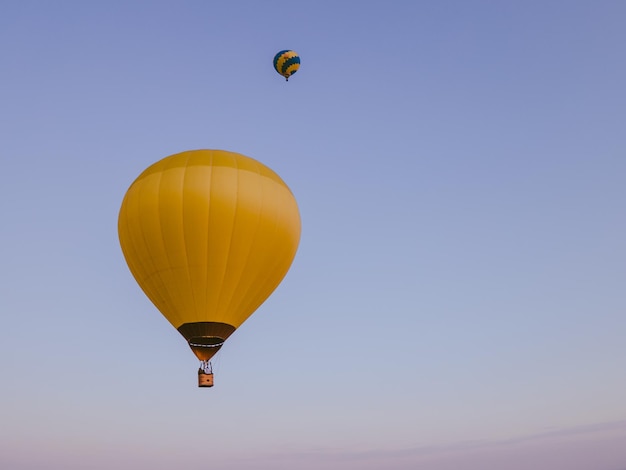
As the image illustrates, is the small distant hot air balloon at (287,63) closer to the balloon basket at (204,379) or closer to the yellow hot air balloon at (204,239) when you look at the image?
the yellow hot air balloon at (204,239)

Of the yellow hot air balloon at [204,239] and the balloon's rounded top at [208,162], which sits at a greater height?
the balloon's rounded top at [208,162]

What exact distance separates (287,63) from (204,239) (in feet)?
48.7

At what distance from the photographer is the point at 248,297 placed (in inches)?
1135

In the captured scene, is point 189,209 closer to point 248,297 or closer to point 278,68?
point 248,297

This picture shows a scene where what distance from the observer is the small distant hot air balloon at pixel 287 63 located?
3862cm

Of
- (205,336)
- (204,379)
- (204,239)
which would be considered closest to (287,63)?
(204,239)

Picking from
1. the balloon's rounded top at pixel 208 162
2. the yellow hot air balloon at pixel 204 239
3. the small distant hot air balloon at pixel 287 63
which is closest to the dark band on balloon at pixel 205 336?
the yellow hot air balloon at pixel 204 239

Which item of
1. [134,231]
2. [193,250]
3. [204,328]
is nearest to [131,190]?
[134,231]

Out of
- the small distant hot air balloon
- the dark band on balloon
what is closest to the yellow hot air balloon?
the dark band on balloon

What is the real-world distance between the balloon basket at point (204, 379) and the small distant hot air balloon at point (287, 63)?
18.0 metres

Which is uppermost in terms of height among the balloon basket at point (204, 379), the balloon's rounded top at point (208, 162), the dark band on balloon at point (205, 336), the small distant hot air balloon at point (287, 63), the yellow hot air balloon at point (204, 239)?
the small distant hot air balloon at point (287, 63)

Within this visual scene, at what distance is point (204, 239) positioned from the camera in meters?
27.5

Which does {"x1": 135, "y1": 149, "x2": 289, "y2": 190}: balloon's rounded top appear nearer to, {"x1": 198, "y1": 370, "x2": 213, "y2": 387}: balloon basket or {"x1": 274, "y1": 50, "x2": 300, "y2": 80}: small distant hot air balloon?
{"x1": 198, "y1": 370, "x2": 213, "y2": 387}: balloon basket

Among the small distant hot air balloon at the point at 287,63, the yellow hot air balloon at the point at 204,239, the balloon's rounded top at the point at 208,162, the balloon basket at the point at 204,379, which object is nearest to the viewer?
the yellow hot air balloon at the point at 204,239
